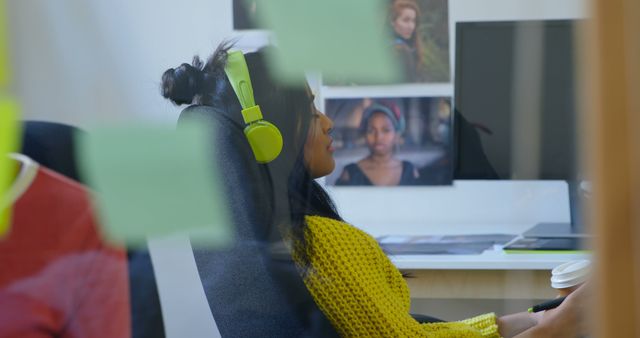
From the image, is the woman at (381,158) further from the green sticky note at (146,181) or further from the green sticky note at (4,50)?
the green sticky note at (4,50)

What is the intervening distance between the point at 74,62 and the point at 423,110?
43 centimetres

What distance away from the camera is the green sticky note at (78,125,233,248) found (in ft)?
3.26

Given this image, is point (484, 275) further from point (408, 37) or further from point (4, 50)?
point (4, 50)

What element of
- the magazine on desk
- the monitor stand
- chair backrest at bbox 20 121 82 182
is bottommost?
the magazine on desk

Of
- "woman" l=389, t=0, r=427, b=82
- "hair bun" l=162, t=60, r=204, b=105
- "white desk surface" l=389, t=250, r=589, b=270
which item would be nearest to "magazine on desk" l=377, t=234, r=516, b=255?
"white desk surface" l=389, t=250, r=589, b=270

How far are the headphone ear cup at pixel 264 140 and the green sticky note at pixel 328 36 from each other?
71 mm

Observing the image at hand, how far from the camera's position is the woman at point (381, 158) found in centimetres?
121

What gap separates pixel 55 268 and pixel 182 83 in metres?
0.26

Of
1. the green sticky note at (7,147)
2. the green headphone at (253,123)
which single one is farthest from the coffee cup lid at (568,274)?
the green sticky note at (7,147)

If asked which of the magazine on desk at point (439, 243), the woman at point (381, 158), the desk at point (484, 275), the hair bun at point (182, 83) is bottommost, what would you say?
the desk at point (484, 275)

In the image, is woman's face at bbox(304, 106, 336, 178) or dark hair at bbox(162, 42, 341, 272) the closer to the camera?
dark hair at bbox(162, 42, 341, 272)

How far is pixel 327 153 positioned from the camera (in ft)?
3.97

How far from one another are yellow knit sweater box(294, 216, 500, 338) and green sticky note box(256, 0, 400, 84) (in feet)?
0.69

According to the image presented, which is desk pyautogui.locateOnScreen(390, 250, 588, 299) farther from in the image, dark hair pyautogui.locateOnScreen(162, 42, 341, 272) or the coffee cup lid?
dark hair pyautogui.locateOnScreen(162, 42, 341, 272)
